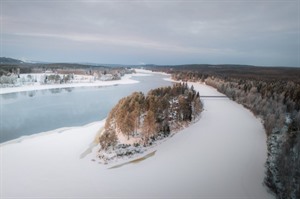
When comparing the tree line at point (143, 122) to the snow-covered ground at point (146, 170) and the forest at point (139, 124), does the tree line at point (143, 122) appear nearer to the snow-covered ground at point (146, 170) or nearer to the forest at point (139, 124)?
the forest at point (139, 124)

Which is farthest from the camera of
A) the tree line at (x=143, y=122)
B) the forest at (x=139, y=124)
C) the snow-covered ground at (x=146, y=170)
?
the tree line at (x=143, y=122)

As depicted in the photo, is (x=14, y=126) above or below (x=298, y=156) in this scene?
below

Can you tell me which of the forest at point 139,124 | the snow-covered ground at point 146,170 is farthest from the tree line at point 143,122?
the snow-covered ground at point 146,170

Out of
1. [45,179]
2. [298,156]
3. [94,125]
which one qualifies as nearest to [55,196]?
[45,179]

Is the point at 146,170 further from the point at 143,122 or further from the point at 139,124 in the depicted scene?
the point at 139,124

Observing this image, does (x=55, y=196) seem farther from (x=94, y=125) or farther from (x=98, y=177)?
(x=94, y=125)

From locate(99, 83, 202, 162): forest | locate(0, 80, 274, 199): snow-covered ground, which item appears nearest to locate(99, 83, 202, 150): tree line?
locate(99, 83, 202, 162): forest

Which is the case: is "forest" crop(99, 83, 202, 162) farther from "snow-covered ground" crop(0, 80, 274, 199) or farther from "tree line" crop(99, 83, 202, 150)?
"snow-covered ground" crop(0, 80, 274, 199)

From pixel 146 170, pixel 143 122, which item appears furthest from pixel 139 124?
pixel 146 170

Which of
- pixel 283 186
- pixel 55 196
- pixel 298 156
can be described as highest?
pixel 298 156
